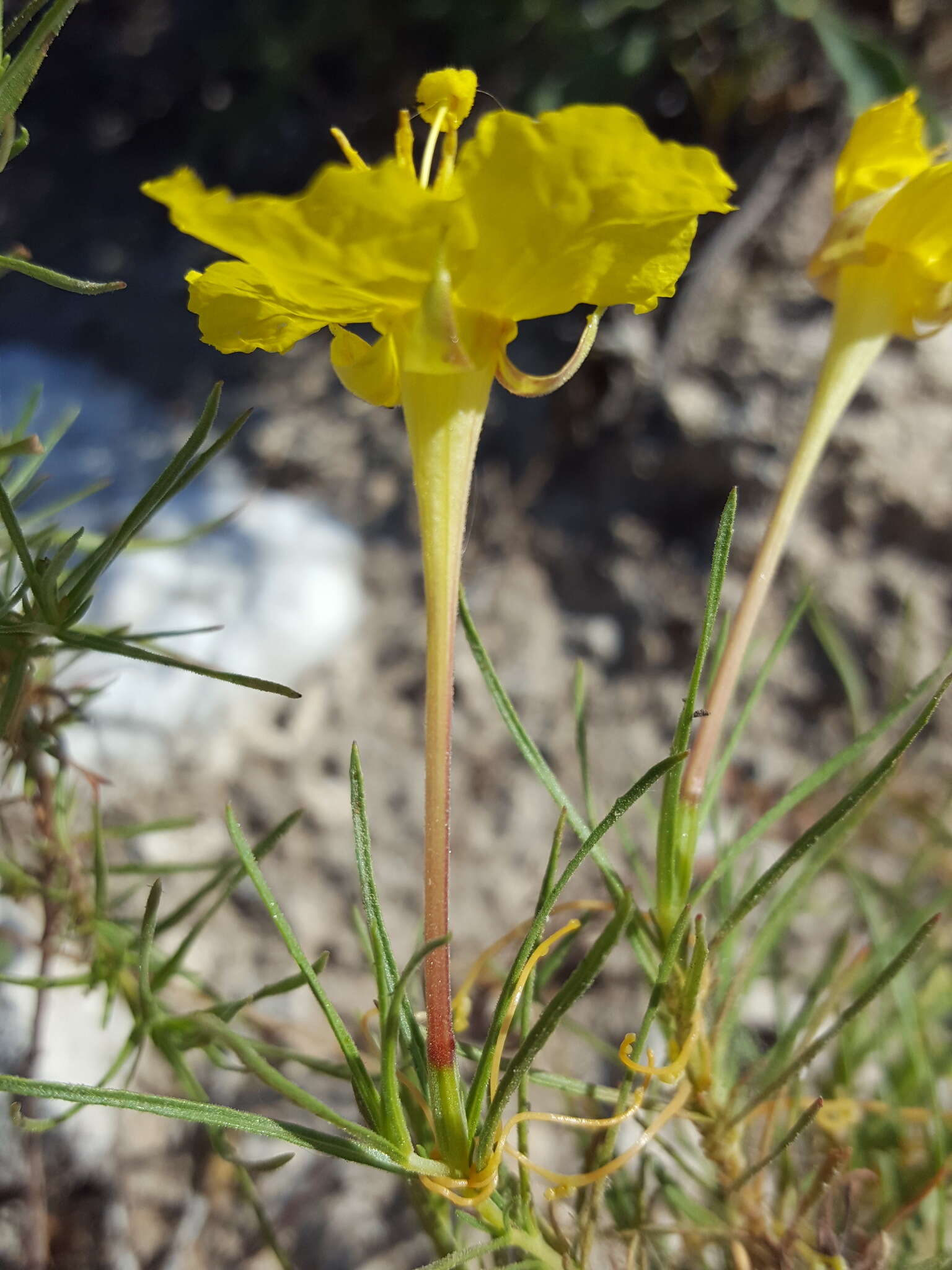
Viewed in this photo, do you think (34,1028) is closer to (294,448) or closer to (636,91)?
(294,448)

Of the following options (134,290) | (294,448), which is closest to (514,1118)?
(294,448)

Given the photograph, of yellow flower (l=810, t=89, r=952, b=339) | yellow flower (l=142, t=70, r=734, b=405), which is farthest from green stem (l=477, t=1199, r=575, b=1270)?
yellow flower (l=810, t=89, r=952, b=339)

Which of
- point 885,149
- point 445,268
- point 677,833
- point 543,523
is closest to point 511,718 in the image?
point 677,833

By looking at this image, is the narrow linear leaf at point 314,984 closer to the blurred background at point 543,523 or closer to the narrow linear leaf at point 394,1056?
the narrow linear leaf at point 394,1056

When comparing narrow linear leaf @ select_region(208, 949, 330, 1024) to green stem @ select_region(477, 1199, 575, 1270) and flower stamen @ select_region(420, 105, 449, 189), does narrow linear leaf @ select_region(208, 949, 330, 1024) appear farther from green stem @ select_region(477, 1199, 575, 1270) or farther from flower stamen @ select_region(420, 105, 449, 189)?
flower stamen @ select_region(420, 105, 449, 189)

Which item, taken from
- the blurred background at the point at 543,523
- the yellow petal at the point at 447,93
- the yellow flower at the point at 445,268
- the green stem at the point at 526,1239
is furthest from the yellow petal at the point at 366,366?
the blurred background at the point at 543,523

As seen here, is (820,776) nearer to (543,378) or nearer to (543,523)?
(543,378)

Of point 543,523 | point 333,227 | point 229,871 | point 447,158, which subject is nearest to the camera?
point 333,227
